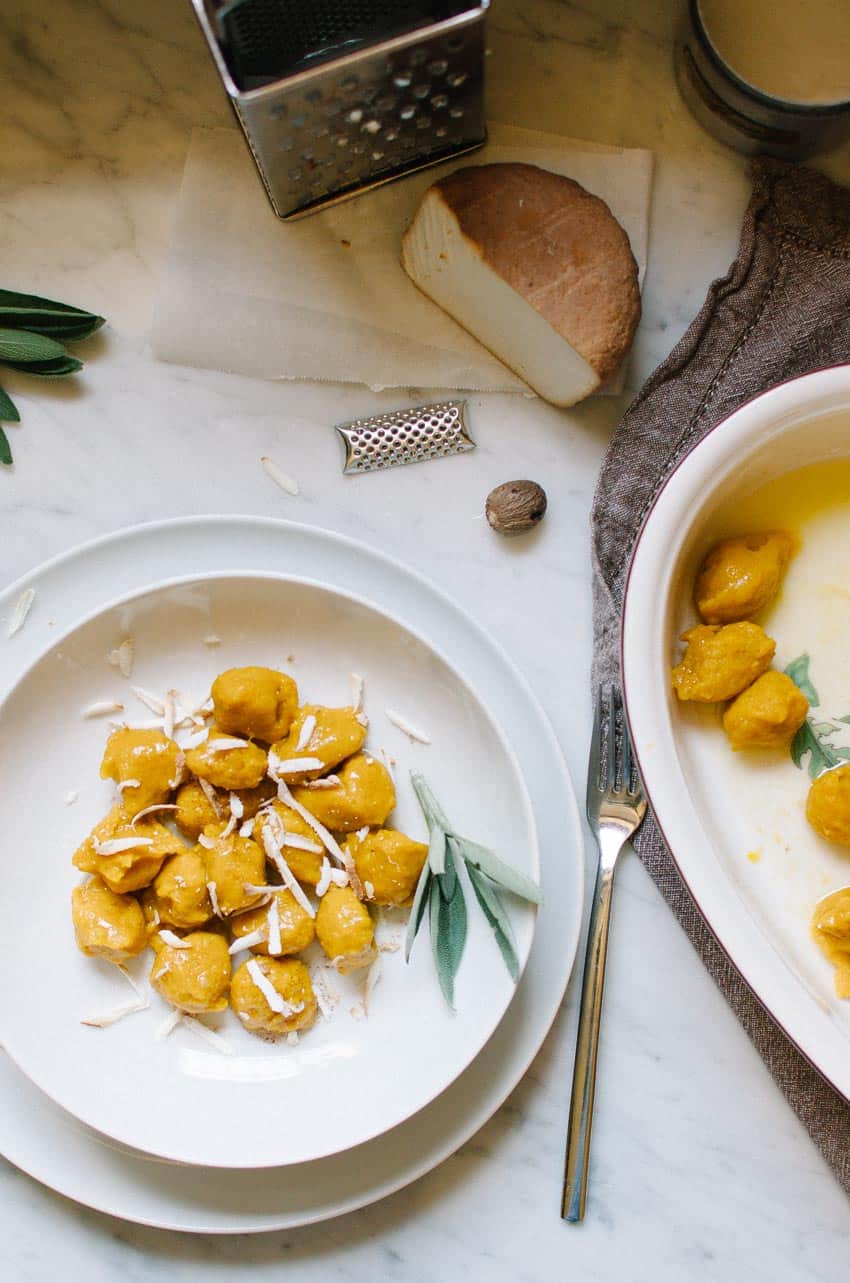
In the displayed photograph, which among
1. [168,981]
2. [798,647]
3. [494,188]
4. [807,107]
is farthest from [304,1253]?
[807,107]

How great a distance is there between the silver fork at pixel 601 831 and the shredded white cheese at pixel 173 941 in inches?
16.3

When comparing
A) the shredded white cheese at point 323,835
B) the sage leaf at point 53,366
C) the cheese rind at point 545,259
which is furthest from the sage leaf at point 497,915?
the sage leaf at point 53,366

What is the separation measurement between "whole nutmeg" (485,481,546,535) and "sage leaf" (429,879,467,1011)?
1.23 ft

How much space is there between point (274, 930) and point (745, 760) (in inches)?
20.0

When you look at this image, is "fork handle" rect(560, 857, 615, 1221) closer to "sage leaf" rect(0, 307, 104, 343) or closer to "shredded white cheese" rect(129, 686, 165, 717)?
"shredded white cheese" rect(129, 686, 165, 717)

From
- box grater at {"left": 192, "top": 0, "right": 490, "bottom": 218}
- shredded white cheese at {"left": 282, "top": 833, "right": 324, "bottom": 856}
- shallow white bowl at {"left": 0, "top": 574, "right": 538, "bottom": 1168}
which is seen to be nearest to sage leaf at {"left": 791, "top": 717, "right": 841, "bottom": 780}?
shallow white bowl at {"left": 0, "top": 574, "right": 538, "bottom": 1168}

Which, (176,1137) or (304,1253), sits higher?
(176,1137)

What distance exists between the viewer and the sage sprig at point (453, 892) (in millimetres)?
969

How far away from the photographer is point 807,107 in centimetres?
101

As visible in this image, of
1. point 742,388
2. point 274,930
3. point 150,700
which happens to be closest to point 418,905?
point 274,930

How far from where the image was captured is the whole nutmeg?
1082 millimetres

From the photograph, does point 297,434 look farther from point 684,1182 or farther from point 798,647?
point 684,1182

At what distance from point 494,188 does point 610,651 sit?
1.61ft

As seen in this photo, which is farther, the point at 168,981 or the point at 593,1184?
the point at 593,1184
